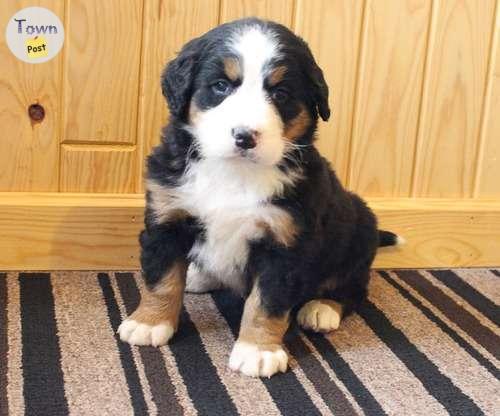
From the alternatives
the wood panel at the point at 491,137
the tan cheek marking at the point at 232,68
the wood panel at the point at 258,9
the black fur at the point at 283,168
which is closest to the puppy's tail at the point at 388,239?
the wood panel at the point at 491,137

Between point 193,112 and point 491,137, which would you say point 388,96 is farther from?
point 193,112

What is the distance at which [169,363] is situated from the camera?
1.64 metres

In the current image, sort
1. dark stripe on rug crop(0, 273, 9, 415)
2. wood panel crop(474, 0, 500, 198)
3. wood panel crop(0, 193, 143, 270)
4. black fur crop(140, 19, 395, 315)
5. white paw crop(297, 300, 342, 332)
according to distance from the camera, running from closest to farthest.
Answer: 1. dark stripe on rug crop(0, 273, 9, 415)
2. black fur crop(140, 19, 395, 315)
3. white paw crop(297, 300, 342, 332)
4. wood panel crop(0, 193, 143, 270)
5. wood panel crop(474, 0, 500, 198)

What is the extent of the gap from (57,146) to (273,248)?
718 millimetres

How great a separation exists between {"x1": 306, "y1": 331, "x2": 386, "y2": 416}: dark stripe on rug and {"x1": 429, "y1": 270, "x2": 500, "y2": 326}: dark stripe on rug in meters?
0.49

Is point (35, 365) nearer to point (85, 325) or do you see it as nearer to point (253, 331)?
point (85, 325)

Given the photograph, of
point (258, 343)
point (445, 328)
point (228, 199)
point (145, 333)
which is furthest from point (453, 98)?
point (145, 333)

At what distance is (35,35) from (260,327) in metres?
0.93

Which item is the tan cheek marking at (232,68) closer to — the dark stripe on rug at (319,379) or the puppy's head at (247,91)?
the puppy's head at (247,91)

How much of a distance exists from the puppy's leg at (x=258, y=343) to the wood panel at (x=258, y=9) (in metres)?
0.78

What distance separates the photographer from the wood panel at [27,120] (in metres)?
1.99

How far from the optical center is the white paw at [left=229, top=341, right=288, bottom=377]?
1.61 m

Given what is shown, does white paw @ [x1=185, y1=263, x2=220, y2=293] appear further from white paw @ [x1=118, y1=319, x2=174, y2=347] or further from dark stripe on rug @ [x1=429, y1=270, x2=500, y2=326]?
dark stripe on rug @ [x1=429, y1=270, x2=500, y2=326]

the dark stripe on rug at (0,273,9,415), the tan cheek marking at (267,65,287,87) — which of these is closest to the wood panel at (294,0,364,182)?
the tan cheek marking at (267,65,287,87)
